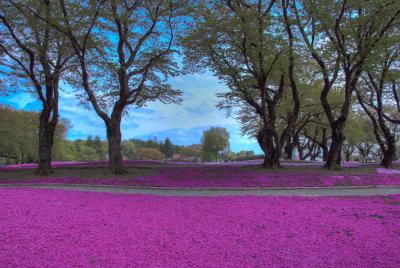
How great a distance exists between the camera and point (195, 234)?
6.66 meters

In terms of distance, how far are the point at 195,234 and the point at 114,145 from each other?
43.0 ft

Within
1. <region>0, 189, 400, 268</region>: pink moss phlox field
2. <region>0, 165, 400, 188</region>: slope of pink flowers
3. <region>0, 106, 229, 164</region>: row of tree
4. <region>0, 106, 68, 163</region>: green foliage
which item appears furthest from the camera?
<region>0, 106, 229, 164</region>: row of tree

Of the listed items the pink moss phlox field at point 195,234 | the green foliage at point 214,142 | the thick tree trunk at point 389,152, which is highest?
the green foliage at point 214,142

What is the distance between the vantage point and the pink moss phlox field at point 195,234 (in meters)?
5.11

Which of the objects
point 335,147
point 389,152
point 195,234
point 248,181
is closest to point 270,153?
point 335,147

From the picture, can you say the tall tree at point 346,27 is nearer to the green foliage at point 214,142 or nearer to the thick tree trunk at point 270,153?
the thick tree trunk at point 270,153

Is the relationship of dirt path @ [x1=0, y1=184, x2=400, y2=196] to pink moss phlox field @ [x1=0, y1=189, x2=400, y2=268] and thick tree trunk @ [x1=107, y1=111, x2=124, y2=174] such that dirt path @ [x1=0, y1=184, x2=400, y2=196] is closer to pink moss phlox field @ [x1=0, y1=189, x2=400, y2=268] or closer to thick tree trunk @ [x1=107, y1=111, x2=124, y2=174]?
pink moss phlox field @ [x1=0, y1=189, x2=400, y2=268]

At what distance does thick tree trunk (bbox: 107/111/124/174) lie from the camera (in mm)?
18500

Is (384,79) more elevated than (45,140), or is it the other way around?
(384,79)

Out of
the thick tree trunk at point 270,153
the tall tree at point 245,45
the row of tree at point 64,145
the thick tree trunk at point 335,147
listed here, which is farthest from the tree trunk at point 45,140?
the row of tree at point 64,145

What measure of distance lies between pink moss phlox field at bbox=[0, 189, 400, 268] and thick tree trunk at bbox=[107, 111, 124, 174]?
27.5 feet

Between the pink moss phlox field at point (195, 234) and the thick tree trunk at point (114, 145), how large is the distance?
8.38m

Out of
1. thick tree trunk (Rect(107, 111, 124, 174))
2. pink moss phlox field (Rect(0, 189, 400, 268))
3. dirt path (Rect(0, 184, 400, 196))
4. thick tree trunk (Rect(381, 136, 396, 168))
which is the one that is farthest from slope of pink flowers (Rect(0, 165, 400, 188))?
thick tree trunk (Rect(381, 136, 396, 168))

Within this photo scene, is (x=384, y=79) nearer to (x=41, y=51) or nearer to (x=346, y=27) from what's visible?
(x=346, y=27)
